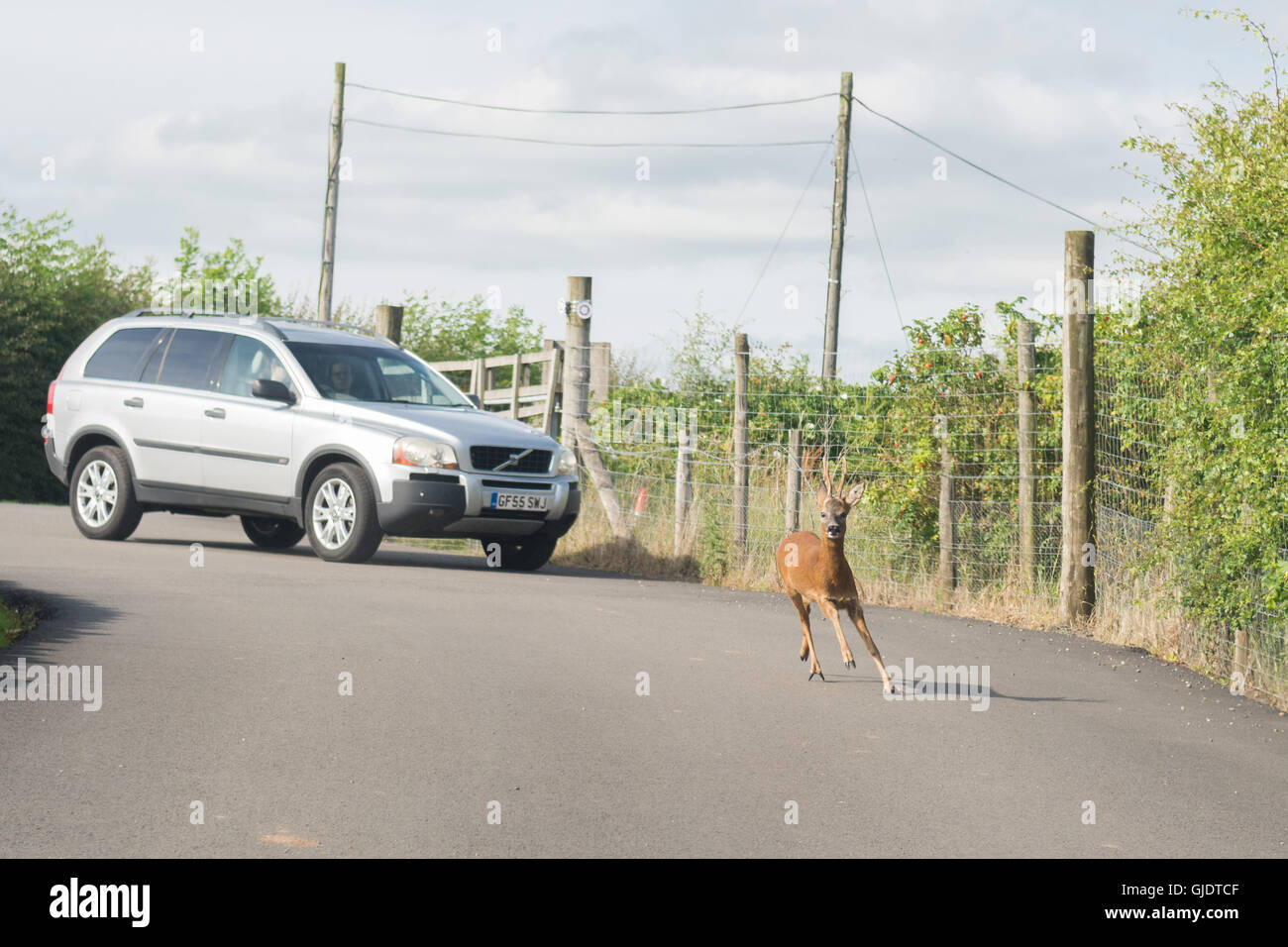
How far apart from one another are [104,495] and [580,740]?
10479 millimetres

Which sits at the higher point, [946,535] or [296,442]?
[296,442]

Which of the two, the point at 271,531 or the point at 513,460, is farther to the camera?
the point at 271,531

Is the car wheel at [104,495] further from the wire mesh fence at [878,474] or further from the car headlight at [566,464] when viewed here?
the wire mesh fence at [878,474]

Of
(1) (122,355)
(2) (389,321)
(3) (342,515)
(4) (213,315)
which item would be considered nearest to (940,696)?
(3) (342,515)

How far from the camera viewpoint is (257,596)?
1217cm

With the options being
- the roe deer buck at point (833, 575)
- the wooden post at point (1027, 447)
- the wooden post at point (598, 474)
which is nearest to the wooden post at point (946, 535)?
the wooden post at point (1027, 447)

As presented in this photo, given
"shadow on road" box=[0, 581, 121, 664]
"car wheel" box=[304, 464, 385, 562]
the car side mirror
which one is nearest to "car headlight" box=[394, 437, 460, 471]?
"car wheel" box=[304, 464, 385, 562]

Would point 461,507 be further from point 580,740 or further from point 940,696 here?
point 580,740

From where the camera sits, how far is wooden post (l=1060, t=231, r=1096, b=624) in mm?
12867

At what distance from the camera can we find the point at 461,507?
48.4ft

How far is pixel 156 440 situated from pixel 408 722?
929cm

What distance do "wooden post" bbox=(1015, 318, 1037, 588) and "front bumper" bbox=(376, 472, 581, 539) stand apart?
4302 mm
